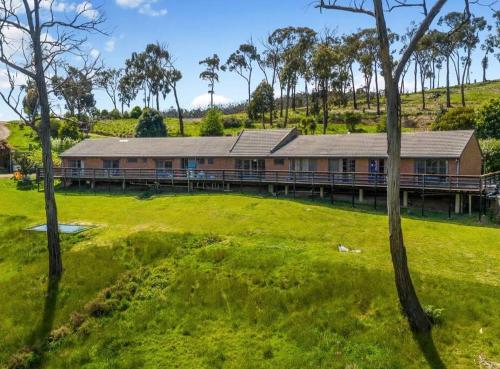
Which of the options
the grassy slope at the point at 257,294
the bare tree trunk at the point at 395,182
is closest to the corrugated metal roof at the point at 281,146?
the grassy slope at the point at 257,294

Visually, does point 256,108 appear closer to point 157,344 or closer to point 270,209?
point 270,209

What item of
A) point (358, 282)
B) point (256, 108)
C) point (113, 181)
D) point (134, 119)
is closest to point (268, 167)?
point (113, 181)

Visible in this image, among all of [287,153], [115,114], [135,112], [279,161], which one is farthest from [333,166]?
[115,114]

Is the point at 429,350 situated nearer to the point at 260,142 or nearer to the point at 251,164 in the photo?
the point at 251,164

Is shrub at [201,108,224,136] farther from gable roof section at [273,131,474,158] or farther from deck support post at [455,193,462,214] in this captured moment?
deck support post at [455,193,462,214]

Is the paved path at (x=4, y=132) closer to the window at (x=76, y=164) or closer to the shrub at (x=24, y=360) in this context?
the window at (x=76, y=164)

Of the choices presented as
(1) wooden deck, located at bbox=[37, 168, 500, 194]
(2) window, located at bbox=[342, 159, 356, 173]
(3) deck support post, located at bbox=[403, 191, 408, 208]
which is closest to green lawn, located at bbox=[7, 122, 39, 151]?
(1) wooden deck, located at bbox=[37, 168, 500, 194]
